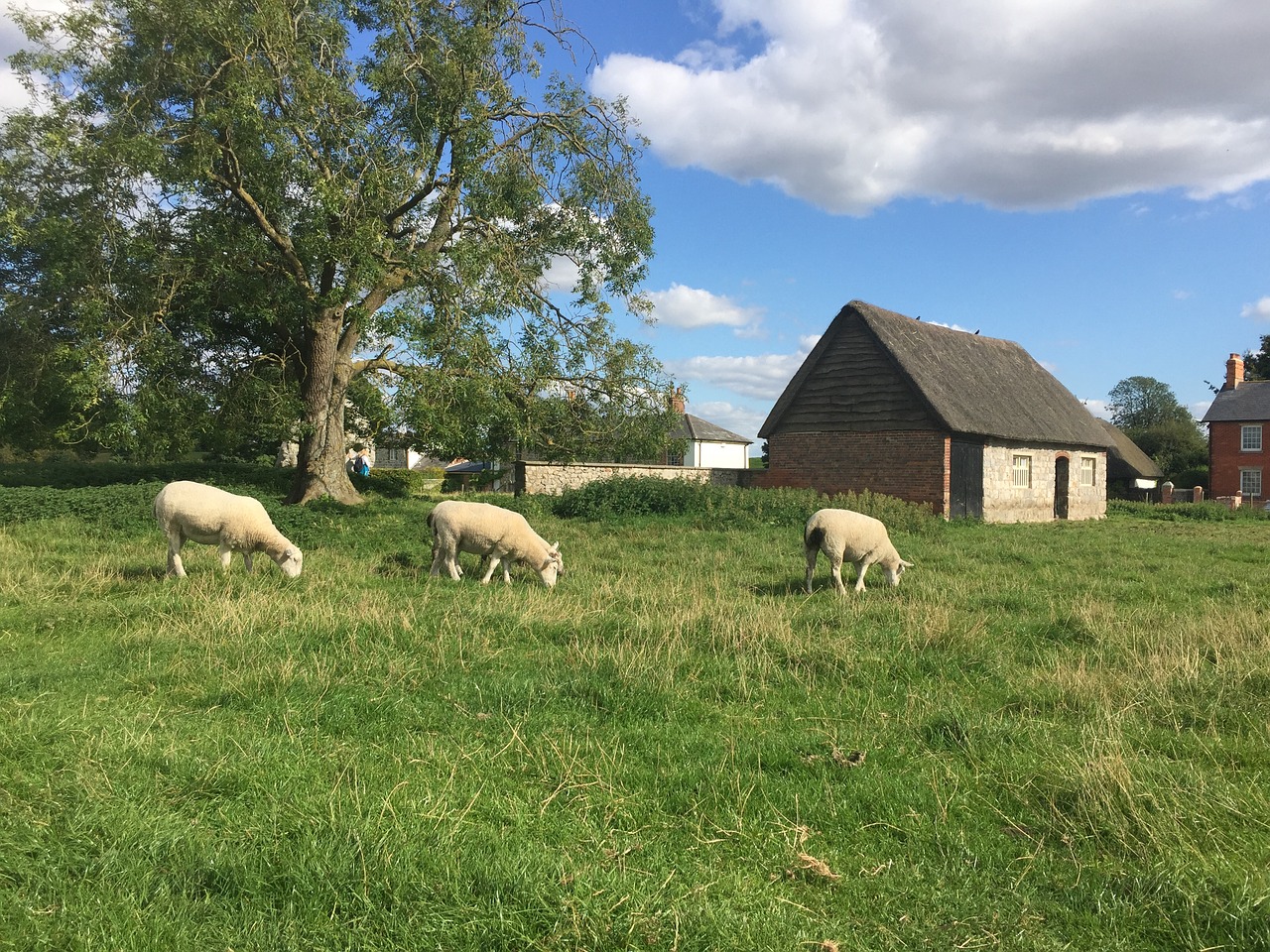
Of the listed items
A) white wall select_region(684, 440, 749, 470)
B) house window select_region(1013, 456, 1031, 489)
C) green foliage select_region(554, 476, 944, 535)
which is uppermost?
white wall select_region(684, 440, 749, 470)

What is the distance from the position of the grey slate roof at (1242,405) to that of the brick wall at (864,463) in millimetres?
32468

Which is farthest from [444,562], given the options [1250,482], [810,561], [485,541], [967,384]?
[1250,482]

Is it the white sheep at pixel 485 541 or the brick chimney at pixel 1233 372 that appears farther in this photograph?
the brick chimney at pixel 1233 372

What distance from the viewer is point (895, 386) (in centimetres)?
2305

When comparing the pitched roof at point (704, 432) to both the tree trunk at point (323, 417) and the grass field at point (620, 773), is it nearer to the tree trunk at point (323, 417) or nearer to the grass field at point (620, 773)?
the tree trunk at point (323, 417)

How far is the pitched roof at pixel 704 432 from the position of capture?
182 feet

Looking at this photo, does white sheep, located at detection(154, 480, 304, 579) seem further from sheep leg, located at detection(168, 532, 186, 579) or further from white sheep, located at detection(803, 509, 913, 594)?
white sheep, located at detection(803, 509, 913, 594)

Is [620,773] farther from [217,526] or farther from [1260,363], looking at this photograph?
[1260,363]

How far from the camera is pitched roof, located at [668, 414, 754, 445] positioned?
55453mm

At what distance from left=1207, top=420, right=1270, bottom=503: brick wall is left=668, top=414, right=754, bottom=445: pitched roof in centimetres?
2969

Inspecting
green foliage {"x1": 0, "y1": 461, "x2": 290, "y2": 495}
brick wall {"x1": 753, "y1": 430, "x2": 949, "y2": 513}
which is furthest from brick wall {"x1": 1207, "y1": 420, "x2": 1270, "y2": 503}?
green foliage {"x1": 0, "y1": 461, "x2": 290, "y2": 495}

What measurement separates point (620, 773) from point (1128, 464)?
47.8 meters

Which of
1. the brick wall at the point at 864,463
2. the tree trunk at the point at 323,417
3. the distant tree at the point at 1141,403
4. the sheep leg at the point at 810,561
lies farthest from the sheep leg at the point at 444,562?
the distant tree at the point at 1141,403

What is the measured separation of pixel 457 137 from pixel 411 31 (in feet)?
9.66
